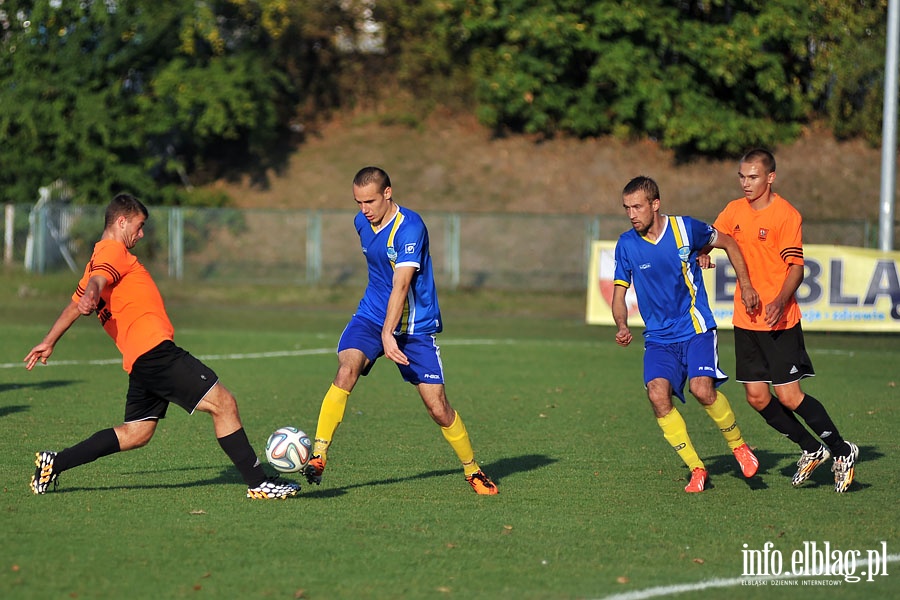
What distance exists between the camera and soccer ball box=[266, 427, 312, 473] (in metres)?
6.88

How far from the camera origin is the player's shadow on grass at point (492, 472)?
7301mm

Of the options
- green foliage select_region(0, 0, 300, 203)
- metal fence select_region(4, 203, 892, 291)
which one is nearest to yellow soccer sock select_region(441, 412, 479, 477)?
metal fence select_region(4, 203, 892, 291)

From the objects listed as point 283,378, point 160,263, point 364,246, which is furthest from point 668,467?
point 160,263

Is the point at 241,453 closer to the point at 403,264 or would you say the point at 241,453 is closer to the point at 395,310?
the point at 395,310

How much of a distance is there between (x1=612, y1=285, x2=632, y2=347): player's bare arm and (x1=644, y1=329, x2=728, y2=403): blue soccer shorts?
15 cm

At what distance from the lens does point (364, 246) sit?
289 inches

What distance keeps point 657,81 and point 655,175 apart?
8.72 ft

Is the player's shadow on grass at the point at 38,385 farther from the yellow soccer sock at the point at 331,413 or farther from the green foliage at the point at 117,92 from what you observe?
the green foliage at the point at 117,92

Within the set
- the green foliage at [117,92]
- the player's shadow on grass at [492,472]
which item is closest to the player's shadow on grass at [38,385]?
the player's shadow on grass at [492,472]

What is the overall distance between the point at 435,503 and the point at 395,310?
1.22 metres

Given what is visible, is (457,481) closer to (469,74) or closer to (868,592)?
(868,592)

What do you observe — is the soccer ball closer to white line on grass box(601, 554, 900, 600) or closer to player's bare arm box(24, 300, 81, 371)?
player's bare arm box(24, 300, 81, 371)

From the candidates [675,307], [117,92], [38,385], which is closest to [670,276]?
[675,307]

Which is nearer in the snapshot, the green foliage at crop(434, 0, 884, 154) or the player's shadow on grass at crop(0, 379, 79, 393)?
the player's shadow on grass at crop(0, 379, 79, 393)
